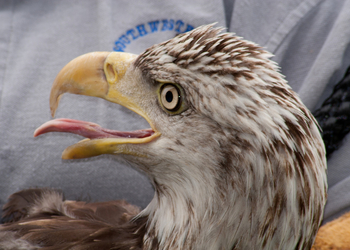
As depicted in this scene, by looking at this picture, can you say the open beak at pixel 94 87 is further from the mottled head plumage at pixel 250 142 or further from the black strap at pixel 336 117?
the black strap at pixel 336 117

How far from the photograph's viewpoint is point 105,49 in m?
1.97

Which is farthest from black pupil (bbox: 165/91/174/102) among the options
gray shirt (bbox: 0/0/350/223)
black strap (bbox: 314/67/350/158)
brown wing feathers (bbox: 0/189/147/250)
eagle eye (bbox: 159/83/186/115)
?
black strap (bbox: 314/67/350/158)

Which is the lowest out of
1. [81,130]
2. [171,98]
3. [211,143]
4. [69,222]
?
[69,222]

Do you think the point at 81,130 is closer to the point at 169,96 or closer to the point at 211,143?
the point at 169,96

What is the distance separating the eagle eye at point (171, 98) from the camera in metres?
1.06

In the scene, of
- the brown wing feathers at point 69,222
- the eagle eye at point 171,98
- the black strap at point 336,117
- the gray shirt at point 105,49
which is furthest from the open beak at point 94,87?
the black strap at point 336,117

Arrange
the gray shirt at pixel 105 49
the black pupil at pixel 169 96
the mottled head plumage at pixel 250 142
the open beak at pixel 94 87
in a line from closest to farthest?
the mottled head plumage at pixel 250 142
the black pupil at pixel 169 96
the open beak at pixel 94 87
the gray shirt at pixel 105 49

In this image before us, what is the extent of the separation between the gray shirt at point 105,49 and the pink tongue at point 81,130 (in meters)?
0.44

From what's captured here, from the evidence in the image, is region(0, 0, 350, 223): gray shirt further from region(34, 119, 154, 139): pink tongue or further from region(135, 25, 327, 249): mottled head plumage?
region(135, 25, 327, 249): mottled head plumage

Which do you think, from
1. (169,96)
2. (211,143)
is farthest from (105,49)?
(211,143)

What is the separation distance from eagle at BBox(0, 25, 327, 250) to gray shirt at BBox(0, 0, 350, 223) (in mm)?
552

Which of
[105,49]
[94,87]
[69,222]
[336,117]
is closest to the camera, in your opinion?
[94,87]

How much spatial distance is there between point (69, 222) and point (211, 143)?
2.76ft

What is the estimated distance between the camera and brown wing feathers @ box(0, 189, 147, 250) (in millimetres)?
1299
